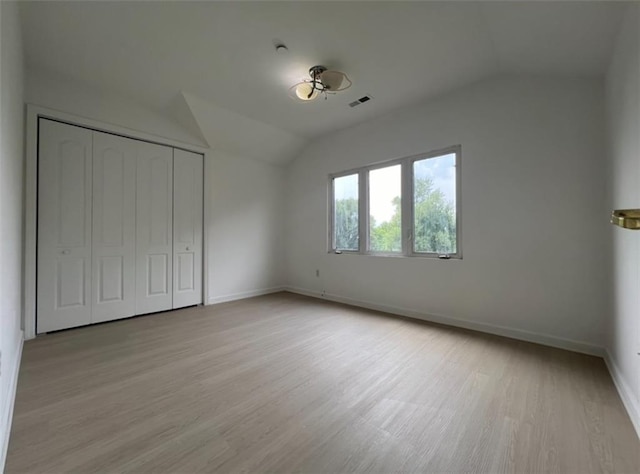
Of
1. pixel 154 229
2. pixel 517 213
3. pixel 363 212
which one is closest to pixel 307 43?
pixel 363 212

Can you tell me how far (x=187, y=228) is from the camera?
4113mm

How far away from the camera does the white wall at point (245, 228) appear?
14.7ft

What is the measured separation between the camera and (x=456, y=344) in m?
2.70

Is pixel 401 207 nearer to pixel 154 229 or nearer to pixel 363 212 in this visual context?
pixel 363 212

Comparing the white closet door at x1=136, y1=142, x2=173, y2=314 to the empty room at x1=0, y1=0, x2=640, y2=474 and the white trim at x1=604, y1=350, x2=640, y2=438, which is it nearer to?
the empty room at x1=0, y1=0, x2=640, y2=474

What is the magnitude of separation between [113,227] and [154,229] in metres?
0.47

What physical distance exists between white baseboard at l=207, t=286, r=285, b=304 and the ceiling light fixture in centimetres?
327

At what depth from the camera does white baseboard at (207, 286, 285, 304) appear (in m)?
4.39

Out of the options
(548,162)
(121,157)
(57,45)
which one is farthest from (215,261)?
(548,162)

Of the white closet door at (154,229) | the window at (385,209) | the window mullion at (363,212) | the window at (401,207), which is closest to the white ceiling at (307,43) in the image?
the white closet door at (154,229)

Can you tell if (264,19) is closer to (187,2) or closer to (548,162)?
(187,2)

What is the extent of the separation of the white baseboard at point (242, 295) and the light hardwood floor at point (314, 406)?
147 centimetres

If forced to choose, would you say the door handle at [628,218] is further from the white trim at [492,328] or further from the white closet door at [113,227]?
the white closet door at [113,227]

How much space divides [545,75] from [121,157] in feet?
16.0
